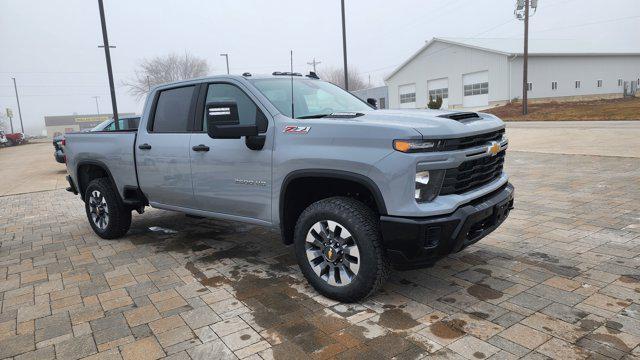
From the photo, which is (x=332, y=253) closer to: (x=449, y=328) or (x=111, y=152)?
(x=449, y=328)

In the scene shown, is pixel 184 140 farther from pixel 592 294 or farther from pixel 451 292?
pixel 592 294

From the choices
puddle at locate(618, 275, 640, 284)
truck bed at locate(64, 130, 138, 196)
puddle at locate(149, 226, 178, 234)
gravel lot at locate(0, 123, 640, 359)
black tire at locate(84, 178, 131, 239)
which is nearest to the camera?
gravel lot at locate(0, 123, 640, 359)

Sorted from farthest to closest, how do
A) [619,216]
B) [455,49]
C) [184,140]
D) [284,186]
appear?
[455,49] → [619,216] → [184,140] → [284,186]

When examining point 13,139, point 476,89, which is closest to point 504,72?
point 476,89

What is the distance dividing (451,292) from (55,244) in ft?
16.2

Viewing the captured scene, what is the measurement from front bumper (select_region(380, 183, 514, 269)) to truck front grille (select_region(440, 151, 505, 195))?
0.16m

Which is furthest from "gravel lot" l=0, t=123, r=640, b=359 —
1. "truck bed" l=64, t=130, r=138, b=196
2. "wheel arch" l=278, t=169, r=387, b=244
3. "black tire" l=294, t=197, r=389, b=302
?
"truck bed" l=64, t=130, r=138, b=196

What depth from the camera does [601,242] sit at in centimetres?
462

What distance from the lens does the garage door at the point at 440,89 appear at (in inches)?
1619

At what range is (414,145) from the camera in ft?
9.88

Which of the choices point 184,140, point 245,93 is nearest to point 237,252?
point 184,140

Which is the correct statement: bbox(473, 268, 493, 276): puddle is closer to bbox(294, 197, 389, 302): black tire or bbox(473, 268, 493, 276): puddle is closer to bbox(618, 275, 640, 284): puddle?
bbox(618, 275, 640, 284): puddle

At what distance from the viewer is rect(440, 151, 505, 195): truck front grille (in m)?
3.14

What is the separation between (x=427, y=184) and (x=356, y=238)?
645 mm
